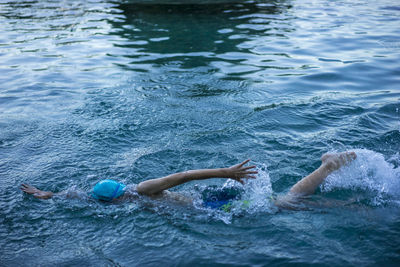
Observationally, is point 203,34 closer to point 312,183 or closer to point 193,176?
point 312,183

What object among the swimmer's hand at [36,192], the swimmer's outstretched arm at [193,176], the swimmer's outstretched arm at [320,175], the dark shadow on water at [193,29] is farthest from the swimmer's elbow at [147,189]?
the dark shadow on water at [193,29]

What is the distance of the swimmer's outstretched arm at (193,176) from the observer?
14.2 ft

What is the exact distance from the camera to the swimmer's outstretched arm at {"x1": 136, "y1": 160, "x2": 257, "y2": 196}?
14.2 ft

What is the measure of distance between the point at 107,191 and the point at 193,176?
114cm

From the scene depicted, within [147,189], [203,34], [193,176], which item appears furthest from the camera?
[203,34]

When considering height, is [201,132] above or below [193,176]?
below

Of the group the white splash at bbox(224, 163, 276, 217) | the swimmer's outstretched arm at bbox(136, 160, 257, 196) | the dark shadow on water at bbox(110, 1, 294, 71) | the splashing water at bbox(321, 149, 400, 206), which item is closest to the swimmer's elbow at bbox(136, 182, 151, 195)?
the swimmer's outstretched arm at bbox(136, 160, 257, 196)

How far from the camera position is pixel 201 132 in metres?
6.73

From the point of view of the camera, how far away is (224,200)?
482cm

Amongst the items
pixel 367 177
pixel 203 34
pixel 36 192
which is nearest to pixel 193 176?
pixel 36 192

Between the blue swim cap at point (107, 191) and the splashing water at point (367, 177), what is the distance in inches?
104

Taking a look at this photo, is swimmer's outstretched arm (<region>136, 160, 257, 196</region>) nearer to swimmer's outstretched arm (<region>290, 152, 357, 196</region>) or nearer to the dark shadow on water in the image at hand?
swimmer's outstretched arm (<region>290, 152, 357, 196</region>)

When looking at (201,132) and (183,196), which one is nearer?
(183,196)

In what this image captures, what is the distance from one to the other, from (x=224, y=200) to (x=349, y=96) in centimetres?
459
